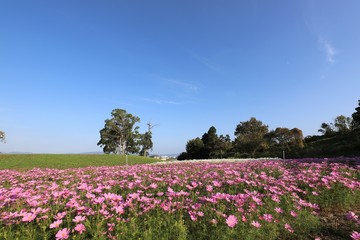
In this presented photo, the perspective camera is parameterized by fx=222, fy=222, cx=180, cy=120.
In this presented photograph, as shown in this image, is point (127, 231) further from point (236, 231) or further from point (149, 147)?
point (149, 147)

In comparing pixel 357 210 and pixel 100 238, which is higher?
pixel 100 238

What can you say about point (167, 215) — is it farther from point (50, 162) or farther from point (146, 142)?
point (146, 142)

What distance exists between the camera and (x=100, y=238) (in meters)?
2.41

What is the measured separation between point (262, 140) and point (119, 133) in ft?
103

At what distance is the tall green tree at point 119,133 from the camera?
48.8 metres

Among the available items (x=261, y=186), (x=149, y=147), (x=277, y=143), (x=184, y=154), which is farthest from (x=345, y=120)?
(x=261, y=186)

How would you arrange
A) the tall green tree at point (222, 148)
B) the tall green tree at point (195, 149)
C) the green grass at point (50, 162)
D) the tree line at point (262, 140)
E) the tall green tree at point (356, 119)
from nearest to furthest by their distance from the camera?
the green grass at point (50, 162) < the tree line at point (262, 140) < the tall green tree at point (356, 119) < the tall green tree at point (222, 148) < the tall green tree at point (195, 149)

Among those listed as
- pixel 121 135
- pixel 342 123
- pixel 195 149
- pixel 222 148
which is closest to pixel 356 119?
pixel 342 123

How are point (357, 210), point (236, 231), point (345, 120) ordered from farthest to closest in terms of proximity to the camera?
point (345, 120) → point (357, 210) → point (236, 231)

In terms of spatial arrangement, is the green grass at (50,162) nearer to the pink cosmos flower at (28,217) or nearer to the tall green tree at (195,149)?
the pink cosmos flower at (28,217)

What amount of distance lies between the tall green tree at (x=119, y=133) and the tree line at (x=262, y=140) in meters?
12.9

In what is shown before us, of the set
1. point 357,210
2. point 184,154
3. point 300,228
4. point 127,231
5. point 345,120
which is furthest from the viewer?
point 184,154

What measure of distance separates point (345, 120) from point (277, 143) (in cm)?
1427

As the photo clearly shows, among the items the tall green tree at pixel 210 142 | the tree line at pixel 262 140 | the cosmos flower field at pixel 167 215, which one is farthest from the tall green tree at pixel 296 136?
the cosmos flower field at pixel 167 215
